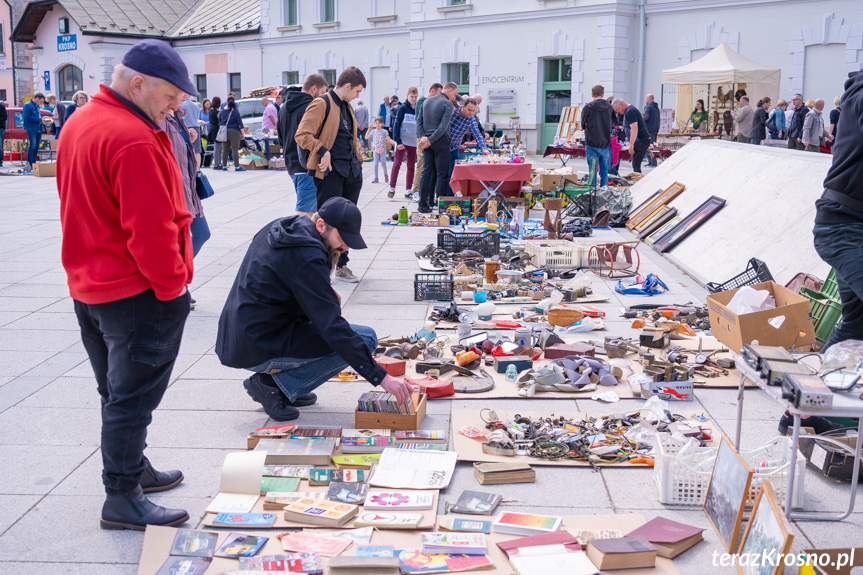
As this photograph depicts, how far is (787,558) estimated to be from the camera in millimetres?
2980

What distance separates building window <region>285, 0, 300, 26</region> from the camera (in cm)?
3556

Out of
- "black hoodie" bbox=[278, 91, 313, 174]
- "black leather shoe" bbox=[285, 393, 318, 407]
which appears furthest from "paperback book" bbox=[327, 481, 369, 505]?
"black hoodie" bbox=[278, 91, 313, 174]

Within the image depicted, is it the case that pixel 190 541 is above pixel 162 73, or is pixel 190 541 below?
below

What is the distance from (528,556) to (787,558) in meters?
0.95

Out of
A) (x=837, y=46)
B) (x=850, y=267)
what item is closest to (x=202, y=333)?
(x=850, y=267)

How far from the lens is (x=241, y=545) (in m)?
3.46

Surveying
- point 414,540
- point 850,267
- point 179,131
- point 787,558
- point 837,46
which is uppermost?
point 837,46

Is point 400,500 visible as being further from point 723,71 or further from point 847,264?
point 723,71

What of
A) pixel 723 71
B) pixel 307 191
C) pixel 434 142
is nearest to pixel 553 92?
pixel 723 71

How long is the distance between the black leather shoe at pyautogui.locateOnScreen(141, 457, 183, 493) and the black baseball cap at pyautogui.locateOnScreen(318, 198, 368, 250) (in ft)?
4.84

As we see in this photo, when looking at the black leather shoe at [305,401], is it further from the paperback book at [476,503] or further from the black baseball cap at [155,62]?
the black baseball cap at [155,62]

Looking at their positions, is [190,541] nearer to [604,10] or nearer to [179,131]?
[179,131]

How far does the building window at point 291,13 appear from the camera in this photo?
117 feet

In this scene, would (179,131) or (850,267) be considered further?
(179,131)
